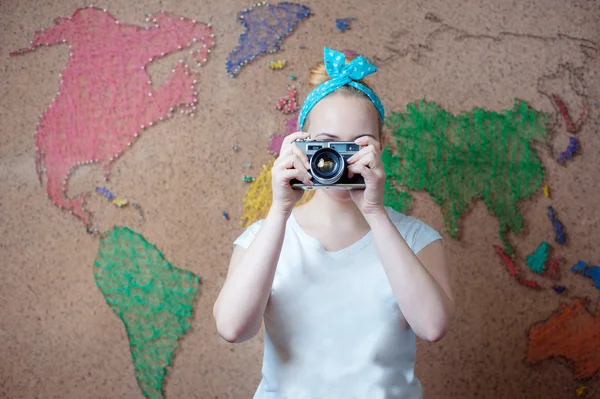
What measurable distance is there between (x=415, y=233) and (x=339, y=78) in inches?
15.5

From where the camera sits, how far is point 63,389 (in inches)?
62.4

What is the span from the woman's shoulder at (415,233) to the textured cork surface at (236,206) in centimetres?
43

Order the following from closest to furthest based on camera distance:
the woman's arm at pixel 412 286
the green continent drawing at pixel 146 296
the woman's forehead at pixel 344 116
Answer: the woman's arm at pixel 412 286 → the woman's forehead at pixel 344 116 → the green continent drawing at pixel 146 296

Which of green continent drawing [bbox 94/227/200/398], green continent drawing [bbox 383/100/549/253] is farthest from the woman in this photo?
green continent drawing [bbox 94/227/200/398]

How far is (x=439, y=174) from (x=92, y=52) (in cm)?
115

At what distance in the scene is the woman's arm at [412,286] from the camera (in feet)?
3.22

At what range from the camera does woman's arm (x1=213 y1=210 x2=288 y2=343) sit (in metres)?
1.00

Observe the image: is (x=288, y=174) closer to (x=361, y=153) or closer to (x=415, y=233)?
(x=361, y=153)

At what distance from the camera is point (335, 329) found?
3.53ft

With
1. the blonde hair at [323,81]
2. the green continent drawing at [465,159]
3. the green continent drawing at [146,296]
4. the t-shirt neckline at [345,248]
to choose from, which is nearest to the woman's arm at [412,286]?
the t-shirt neckline at [345,248]

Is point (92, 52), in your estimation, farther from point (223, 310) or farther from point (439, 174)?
point (439, 174)

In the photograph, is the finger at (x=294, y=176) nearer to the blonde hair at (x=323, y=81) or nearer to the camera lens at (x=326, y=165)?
the camera lens at (x=326, y=165)

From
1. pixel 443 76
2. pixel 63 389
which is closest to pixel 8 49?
pixel 63 389

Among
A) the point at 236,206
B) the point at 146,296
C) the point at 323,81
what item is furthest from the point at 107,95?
the point at 323,81
